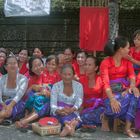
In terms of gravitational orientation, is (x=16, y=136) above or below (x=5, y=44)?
below

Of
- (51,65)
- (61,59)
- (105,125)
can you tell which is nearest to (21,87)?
(51,65)

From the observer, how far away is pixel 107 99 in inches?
212

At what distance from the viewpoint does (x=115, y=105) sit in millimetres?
5207

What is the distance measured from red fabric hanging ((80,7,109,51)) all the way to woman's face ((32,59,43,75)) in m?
3.01

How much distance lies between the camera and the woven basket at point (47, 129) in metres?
5.25

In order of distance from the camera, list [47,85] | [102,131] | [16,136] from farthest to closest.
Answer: [47,85]
[102,131]
[16,136]

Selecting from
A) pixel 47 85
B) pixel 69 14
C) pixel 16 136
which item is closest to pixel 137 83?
→ pixel 47 85

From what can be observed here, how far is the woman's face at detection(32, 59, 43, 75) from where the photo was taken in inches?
245

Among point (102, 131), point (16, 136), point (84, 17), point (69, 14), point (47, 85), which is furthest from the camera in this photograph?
point (69, 14)

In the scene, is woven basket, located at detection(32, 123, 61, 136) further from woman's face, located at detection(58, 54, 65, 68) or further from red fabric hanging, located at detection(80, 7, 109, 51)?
red fabric hanging, located at detection(80, 7, 109, 51)

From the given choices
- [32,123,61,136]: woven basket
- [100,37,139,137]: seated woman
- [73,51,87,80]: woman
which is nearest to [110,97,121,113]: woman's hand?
[100,37,139,137]: seated woman

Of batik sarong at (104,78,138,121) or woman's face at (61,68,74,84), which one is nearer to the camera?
batik sarong at (104,78,138,121)

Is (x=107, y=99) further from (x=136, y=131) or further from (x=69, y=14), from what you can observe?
(x=69, y=14)

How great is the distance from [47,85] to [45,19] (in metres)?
6.50
